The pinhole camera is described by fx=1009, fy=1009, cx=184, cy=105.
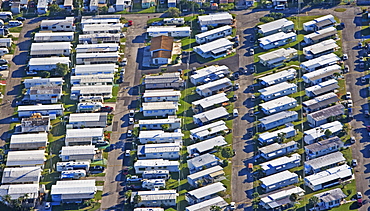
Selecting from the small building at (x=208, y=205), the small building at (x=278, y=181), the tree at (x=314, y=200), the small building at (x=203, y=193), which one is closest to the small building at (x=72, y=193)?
the small building at (x=203, y=193)

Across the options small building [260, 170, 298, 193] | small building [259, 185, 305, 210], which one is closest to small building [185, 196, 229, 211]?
small building [259, 185, 305, 210]

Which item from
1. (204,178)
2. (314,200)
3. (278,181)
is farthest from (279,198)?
(204,178)

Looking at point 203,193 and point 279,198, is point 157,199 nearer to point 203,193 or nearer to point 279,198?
point 203,193

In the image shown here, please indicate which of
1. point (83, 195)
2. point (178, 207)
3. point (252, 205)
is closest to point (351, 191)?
point (252, 205)

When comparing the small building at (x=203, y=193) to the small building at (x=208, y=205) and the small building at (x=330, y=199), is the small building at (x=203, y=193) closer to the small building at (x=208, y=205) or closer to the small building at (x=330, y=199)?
the small building at (x=208, y=205)

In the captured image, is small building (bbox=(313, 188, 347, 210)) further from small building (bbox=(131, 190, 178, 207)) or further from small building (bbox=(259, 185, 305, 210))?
small building (bbox=(131, 190, 178, 207))
